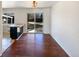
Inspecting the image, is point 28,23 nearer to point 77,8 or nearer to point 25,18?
point 25,18

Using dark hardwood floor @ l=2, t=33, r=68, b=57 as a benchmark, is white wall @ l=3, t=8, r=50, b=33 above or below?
above

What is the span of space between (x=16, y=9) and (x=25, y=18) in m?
0.63

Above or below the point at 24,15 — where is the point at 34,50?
below

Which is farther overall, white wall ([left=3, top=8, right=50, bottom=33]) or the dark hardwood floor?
white wall ([left=3, top=8, right=50, bottom=33])

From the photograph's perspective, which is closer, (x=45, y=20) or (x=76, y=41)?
(x=76, y=41)

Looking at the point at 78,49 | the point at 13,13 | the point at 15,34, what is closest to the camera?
the point at 78,49

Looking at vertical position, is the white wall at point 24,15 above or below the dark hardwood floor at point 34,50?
above

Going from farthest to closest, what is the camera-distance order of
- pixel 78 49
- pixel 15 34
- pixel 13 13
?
1. pixel 13 13
2. pixel 15 34
3. pixel 78 49

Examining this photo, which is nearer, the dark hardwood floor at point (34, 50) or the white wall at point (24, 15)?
the dark hardwood floor at point (34, 50)

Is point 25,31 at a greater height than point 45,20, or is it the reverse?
point 45,20

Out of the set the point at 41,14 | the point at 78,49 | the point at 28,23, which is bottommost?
the point at 78,49

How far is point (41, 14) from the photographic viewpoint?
23.4 feet

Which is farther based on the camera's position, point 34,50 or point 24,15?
point 24,15

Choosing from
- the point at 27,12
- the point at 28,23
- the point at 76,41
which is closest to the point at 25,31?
the point at 28,23
